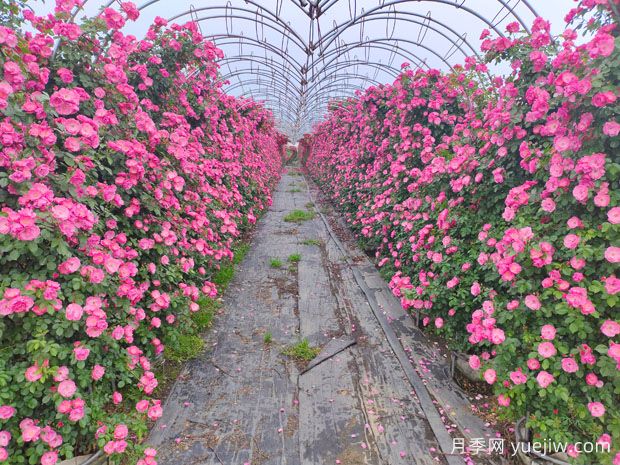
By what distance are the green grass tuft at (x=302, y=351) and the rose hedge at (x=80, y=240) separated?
0.82 m

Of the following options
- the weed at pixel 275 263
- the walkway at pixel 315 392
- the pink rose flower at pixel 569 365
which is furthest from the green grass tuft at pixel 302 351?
the weed at pixel 275 263

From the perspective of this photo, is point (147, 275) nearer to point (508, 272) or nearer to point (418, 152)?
point (508, 272)

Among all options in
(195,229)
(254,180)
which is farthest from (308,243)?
(195,229)

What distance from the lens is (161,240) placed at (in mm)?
2445

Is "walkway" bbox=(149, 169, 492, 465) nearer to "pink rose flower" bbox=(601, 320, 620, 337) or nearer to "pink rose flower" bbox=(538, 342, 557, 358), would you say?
"pink rose flower" bbox=(538, 342, 557, 358)

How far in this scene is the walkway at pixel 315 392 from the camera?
1.94 metres

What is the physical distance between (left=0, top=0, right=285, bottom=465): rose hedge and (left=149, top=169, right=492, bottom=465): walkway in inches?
14.0

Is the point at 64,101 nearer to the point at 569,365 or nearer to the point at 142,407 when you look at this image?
the point at 142,407

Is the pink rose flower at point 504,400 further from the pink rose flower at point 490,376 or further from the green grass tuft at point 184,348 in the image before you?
the green grass tuft at point 184,348

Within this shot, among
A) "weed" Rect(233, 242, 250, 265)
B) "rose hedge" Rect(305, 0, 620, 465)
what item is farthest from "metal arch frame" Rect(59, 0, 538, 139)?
"weed" Rect(233, 242, 250, 265)

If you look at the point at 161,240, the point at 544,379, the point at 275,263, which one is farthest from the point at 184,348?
the point at 544,379

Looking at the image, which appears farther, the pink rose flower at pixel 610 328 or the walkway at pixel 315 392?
the walkway at pixel 315 392

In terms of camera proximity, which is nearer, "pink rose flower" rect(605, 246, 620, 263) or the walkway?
"pink rose flower" rect(605, 246, 620, 263)

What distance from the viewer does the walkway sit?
1939 mm
